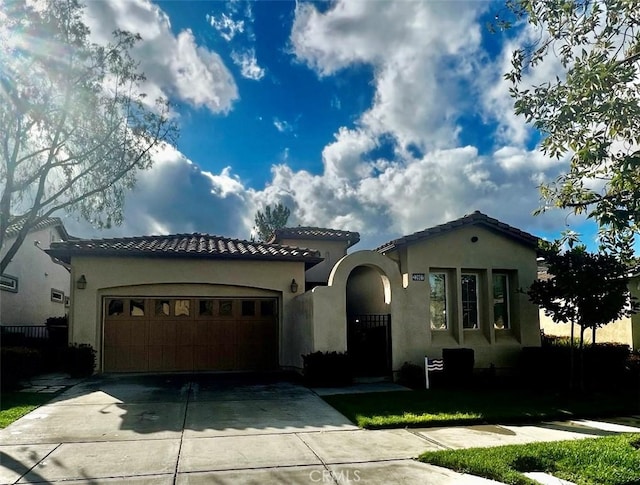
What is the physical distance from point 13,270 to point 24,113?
31.1 feet

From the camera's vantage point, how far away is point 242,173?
18.9 metres

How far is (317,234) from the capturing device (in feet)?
72.1

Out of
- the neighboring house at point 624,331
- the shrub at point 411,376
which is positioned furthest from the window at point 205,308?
the neighboring house at point 624,331

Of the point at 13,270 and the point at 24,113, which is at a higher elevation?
the point at 24,113

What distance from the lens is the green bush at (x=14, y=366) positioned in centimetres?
1189

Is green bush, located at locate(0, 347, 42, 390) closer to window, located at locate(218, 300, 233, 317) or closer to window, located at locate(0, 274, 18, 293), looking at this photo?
window, located at locate(218, 300, 233, 317)

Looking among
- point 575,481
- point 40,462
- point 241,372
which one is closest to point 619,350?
point 575,481

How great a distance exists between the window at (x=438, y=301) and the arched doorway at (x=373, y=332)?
4.59 feet

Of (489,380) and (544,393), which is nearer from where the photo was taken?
(544,393)

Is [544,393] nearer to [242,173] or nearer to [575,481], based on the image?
[575,481]

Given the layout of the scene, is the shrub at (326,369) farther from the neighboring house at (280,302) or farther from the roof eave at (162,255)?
the roof eave at (162,255)

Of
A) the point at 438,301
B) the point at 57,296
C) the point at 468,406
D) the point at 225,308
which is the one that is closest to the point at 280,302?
the point at 225,308

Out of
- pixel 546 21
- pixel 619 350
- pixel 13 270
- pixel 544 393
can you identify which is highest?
pixel 546 21

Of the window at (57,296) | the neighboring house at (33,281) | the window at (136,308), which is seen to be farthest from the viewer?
the window at (57,296)
